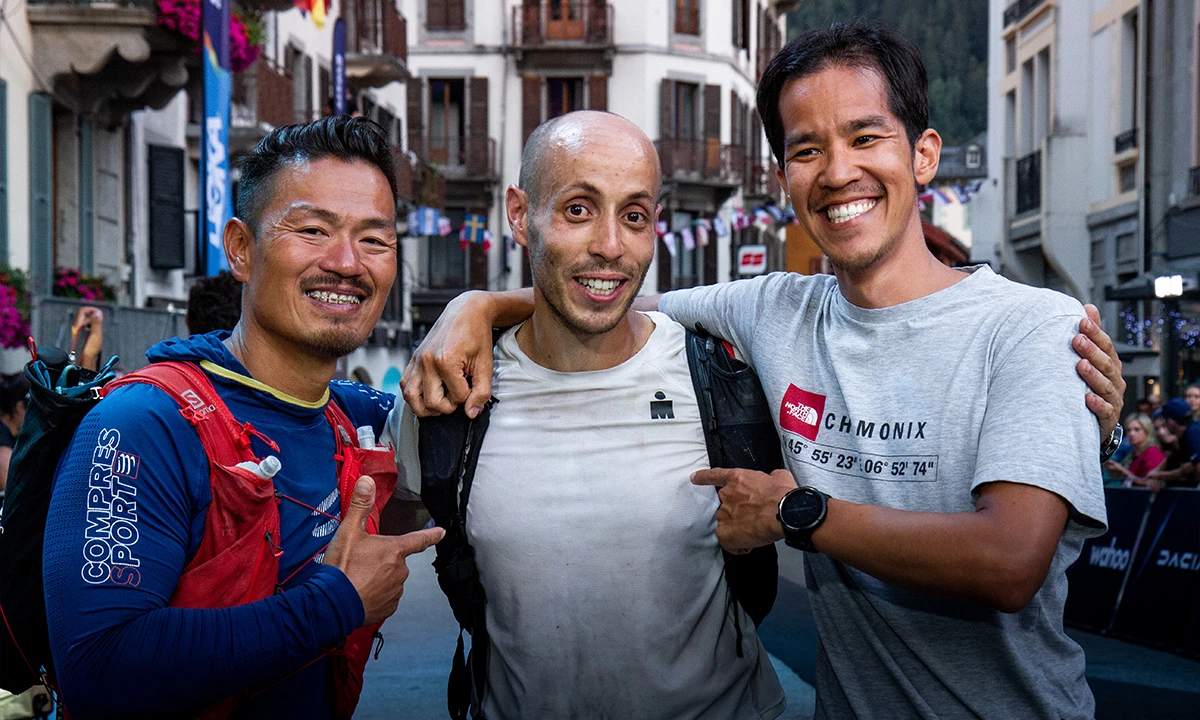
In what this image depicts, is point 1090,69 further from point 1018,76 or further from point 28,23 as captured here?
point 28,23

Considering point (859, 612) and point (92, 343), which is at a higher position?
point (92, 343)

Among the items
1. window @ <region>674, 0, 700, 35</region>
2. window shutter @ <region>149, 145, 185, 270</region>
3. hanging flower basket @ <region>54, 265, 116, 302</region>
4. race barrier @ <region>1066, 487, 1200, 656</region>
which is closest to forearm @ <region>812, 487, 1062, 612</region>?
race barrier @ <region>1066, 487, 1200, 656</region>

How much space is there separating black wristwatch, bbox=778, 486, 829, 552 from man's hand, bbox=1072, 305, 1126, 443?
543 mm

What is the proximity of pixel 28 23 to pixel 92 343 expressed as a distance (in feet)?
26.0

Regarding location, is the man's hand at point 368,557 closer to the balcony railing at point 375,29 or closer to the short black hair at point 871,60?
the short black hair at point 871,60

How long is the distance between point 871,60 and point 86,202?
12.9 metres

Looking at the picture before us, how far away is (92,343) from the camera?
23.2ft

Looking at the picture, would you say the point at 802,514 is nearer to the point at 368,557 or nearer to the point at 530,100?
the point at 368,557

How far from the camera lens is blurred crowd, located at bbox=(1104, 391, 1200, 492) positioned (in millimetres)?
10211

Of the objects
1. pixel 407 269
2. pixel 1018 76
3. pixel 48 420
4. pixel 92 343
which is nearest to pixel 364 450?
pixel 48 420

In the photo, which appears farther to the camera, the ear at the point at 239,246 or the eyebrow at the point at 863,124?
the ear at the point at 239,246

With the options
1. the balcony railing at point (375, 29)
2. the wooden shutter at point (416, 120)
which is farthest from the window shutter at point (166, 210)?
the wooden shutter at point (416, 120)

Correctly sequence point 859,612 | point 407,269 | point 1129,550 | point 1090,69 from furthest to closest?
point 407,269 < point 1090,69 < point 1129,550 < point 859,612

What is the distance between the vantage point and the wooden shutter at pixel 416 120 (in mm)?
36719
